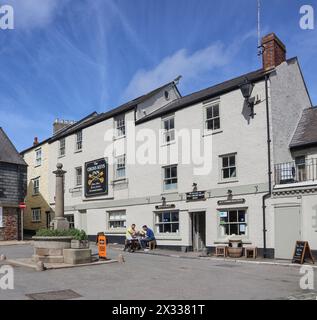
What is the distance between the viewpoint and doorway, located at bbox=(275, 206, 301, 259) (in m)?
19.5

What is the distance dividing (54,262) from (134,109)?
46.1 ft

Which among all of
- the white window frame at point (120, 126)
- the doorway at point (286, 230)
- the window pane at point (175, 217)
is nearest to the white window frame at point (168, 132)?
the white window frame at point (120, 126)

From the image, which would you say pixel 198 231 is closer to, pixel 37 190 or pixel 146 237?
pixel 146 237

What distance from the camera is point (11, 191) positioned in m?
34.5

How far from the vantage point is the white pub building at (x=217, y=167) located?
67.6 ft

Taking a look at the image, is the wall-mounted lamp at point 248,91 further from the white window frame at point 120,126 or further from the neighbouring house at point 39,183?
the neighbouring house at point 39,183

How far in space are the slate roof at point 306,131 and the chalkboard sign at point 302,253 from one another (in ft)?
16.7

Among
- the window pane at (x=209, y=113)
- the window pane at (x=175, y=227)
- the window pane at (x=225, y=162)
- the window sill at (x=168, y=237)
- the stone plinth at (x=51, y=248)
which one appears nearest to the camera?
the stone plinth at (x=51, y=248)

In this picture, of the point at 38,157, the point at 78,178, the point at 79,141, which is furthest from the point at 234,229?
the point at 38,157

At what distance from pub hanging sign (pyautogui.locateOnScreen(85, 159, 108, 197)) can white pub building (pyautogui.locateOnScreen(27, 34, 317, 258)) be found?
0.07 m

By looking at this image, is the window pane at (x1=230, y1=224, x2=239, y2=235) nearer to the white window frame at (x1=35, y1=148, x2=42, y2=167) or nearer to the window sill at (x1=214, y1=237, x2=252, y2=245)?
the window sill at (x1=214, y1=237, x2=252, y2=245)

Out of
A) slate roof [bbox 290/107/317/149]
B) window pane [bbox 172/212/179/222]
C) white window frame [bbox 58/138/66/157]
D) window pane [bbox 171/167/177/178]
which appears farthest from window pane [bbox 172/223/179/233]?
white window frame [bbox 58/138/66/157]
